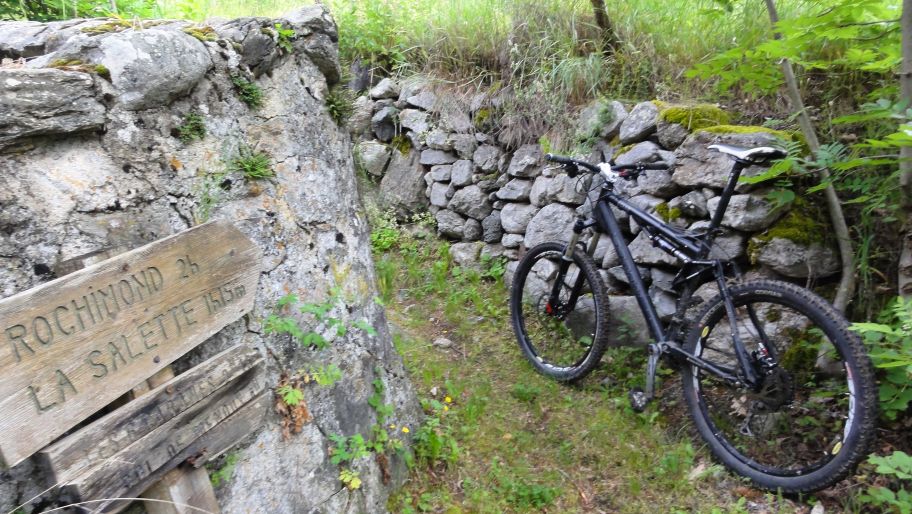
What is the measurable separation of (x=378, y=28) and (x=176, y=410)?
532 cm

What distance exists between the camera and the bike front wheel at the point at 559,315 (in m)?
3.78

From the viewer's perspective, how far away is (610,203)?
3.65 m

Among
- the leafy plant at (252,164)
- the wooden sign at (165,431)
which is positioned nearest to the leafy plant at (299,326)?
the wooden sign at (165,431)

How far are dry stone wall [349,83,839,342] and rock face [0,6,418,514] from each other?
185cm

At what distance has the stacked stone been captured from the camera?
319cm

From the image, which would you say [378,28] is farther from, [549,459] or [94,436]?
[94,436]

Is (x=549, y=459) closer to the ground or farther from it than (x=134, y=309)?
closer to the ground

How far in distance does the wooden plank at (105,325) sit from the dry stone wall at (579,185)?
8.28ft

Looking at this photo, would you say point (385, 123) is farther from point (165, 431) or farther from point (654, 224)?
point (165, 431)

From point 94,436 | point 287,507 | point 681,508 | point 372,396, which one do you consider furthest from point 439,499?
point 94,436

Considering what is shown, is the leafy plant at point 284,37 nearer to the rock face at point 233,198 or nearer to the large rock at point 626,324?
the rock face at point 233,198

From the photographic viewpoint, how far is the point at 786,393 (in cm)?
274

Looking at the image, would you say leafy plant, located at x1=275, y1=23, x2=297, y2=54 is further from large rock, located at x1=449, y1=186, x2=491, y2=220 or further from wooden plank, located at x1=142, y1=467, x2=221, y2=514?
large rock, located at x1=449, y1=186, x2=491, y2=220

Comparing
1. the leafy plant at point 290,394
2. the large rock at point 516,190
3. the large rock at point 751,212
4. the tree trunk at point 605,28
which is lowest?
the large rock at point 516,190
